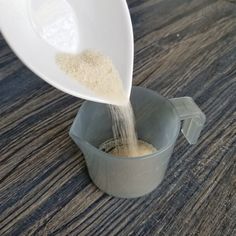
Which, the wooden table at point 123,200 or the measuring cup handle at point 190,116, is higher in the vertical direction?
the measuring cup handle at point 190,116

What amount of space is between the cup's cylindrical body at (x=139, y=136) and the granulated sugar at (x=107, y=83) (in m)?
0.02

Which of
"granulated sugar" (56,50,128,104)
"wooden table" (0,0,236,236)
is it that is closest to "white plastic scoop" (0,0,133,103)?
"granulated sugar" (56,50,128,104)

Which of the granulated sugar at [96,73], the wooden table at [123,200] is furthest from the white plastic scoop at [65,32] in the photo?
the wooden table at [123,200]

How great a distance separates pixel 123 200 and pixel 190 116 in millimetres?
107

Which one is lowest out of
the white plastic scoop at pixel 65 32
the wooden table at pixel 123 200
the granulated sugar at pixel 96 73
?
the wooden table at pixel 123 200

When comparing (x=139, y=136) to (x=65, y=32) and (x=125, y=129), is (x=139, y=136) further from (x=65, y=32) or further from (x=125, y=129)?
(x=65, y=32)

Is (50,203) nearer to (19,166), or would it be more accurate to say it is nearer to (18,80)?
(19,166)

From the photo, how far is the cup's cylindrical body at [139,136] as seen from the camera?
0.32 meters

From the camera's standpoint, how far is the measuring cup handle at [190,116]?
0.35m

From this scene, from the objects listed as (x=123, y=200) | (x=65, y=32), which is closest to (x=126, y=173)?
(x=123, y=200)

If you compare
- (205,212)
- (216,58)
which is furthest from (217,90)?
(205,212)

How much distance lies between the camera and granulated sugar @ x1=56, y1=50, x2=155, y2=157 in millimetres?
329

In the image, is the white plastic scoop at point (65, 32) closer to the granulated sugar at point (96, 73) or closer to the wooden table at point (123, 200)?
the granulated sugar at point (96, 73)

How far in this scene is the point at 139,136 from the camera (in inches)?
16.3
